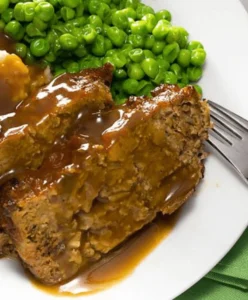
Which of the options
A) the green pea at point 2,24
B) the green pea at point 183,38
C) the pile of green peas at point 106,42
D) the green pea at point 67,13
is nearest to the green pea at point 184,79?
the pile of green peas at point 106,42

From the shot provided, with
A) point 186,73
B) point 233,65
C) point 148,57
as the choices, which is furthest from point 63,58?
point 233,65

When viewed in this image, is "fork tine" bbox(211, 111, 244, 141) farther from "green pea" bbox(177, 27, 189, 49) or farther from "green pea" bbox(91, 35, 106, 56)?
"green pea" bbox(91, 35, 106, 56)

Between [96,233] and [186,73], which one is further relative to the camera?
[186,73]

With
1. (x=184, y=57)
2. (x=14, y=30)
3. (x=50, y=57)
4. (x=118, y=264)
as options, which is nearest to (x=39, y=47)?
(x=50, y=57)

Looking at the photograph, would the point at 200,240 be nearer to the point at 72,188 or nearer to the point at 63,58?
the point at 72,188

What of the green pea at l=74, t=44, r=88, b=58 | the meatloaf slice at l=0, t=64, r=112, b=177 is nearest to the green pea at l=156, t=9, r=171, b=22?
the green pea at l=74, t=44, r=88, b=58

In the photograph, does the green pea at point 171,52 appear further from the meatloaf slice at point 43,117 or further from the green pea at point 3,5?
the green pea at point 3,5
